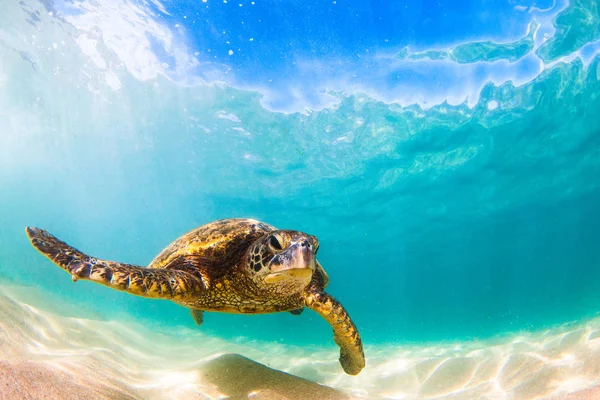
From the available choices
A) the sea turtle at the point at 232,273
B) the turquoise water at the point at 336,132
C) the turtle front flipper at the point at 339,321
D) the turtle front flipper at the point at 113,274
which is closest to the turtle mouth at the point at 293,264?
the sea turtle at the point at 232,273

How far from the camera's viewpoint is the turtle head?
3288mm

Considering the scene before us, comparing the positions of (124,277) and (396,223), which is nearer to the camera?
(124,277)

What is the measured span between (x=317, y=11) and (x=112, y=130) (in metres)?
20.0

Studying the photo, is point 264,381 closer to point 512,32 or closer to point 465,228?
point 512,32

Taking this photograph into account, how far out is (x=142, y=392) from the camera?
3.87 meters

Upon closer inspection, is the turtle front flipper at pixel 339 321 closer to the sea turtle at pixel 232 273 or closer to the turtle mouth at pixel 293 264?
the sea turtle at pixel 232 273

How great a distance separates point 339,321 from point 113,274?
2637mm

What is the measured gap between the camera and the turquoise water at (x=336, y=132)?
14344 mm

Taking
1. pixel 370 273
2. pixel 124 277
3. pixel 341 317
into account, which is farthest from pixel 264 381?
pixel 370 273

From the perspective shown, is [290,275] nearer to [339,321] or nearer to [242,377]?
[339,321]

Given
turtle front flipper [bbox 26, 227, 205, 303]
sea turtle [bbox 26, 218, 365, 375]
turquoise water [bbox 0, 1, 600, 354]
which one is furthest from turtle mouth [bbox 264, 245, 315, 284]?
turquoise water [bbox 0, 1, 600, 354]

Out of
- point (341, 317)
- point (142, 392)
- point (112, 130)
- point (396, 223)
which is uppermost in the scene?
point (396, 223)

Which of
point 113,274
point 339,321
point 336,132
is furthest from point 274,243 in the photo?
point 336,132

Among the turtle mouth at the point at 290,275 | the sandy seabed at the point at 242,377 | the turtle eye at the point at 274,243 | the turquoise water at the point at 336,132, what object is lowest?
the sandy seabed at the point at 242,377
